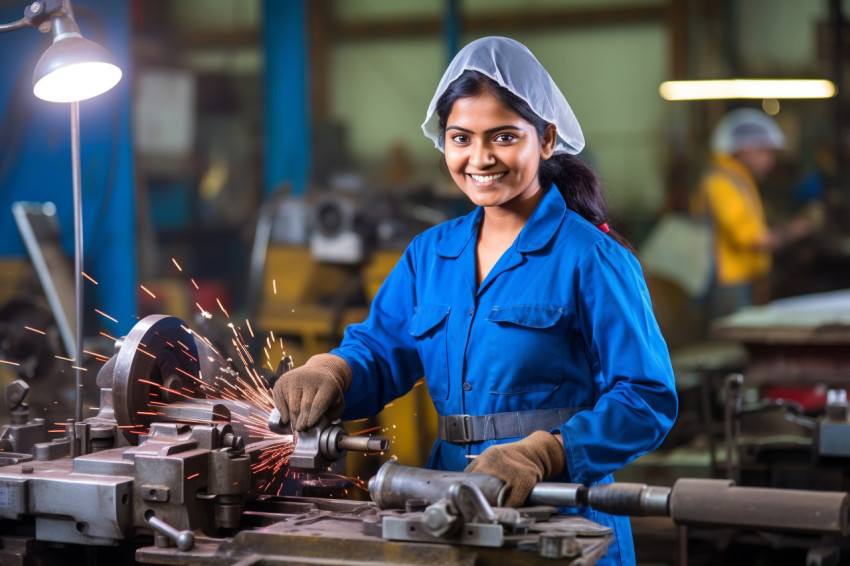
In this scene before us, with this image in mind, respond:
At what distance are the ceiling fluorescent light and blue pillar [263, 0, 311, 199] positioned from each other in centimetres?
276

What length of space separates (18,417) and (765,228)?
6561 millimetres

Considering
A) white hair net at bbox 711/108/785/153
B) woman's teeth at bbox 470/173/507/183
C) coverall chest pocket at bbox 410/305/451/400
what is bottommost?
coverall chest pocket at bbox 410/305/451/400

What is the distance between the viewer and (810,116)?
317 inches

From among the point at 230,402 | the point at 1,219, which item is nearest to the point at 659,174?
the point at 1,219

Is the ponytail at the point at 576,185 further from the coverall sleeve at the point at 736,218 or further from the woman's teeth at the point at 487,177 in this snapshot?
the coverall sleeve at the point at 736,218

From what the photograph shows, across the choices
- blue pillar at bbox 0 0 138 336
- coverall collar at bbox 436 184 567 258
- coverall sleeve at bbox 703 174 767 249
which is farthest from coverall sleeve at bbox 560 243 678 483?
coverall sleeve at bbox 703 174 767 249

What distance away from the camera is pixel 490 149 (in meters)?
2.12

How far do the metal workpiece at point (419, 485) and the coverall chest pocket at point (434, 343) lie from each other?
414mm

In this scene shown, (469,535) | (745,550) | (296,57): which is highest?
(296,57)

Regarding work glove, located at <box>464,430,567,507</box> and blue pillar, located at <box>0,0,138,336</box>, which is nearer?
work glove, located at <box>464,430,567,507</box>

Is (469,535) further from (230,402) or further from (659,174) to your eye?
(659,174)

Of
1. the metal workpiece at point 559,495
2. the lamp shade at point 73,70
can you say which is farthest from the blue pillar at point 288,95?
the metal workpiece at point 559,495

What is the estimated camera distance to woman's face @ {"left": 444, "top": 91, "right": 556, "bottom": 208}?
6.92 ft

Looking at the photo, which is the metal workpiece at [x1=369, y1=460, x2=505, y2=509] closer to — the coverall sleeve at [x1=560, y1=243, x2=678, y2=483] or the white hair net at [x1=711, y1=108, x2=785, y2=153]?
the coverall sleeve at [x1=560, y1=243, x2=678, y2=483]
